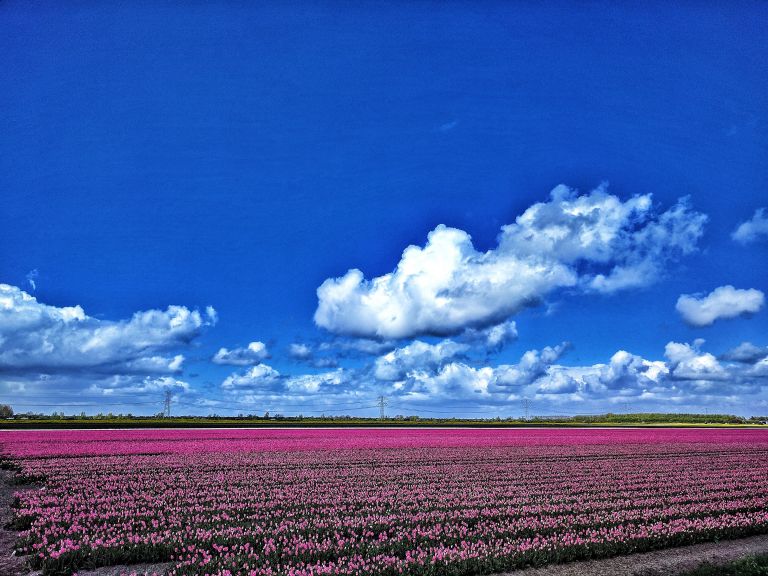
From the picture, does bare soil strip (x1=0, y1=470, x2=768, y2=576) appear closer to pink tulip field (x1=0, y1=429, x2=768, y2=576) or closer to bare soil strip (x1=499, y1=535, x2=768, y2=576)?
bare soil strip (x1=499, y1=535, x2=768, y2=576)

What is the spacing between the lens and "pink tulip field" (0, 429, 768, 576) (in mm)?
9438

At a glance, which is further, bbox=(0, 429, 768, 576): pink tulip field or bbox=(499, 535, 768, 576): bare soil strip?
bbox=(499, 535, 768, 576): bare soil strip

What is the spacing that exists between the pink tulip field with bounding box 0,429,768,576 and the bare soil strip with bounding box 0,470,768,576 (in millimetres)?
220

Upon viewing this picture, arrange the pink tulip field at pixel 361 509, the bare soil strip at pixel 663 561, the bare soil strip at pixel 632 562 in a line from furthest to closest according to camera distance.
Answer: the bare soil strip at pixel 663 561
the pink tulip field at pixel 361 509
the bare soil strip at pixel 632 562

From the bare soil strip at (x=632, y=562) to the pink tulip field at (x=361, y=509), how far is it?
0.22m

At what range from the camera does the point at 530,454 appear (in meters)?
27.1

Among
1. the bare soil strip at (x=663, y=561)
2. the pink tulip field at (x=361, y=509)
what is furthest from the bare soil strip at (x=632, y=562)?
the pink tulip field at (x=361, y=509)

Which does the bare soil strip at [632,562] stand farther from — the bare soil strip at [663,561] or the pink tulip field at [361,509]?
the pink tulip field at [361,509]

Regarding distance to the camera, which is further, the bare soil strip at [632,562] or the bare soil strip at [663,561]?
the bare soil strip at [663,561]

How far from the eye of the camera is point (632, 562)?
10.3m

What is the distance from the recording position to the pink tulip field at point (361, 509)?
31.0 ft

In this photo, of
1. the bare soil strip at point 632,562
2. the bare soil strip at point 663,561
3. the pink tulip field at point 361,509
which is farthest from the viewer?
the bare soil strip at point 663,561

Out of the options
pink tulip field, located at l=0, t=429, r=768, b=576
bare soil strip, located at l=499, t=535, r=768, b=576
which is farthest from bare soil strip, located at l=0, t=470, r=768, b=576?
pink tulip field, located at l=0, t=429, r=768, b=576

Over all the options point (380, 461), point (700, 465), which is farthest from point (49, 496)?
point (700, 465)
